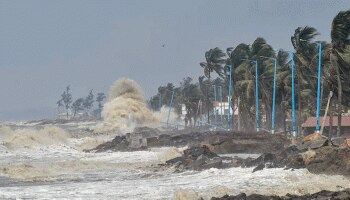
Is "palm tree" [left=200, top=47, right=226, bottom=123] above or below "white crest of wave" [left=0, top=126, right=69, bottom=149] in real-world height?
above

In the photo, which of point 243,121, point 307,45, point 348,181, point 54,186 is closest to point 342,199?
point 348,181

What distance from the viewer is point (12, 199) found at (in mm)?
20266

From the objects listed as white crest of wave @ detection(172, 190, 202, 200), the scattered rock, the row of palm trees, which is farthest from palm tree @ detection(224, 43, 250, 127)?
white crest of wave @ detection(172, 190, 202, 200)

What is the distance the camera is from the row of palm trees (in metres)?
44.9

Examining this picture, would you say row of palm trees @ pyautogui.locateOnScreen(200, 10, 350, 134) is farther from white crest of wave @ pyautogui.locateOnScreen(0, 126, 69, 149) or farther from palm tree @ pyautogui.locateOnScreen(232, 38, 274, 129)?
white crest of wave @ pyautogui.locateOnScreen(0, 126, 69, 149)

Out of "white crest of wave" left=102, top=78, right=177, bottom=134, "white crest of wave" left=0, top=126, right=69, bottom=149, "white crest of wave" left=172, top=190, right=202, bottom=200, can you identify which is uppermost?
"white crest of wave" left=102, top=78, right=177, bottom=134

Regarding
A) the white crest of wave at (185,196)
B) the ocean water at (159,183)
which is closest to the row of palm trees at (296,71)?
the ocean water at (159,183)

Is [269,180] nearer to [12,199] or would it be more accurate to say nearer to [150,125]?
[12,199]

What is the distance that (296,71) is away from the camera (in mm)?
55500

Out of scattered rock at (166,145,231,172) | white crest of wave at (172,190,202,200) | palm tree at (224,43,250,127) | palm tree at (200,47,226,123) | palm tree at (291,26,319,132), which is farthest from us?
palm tree at (200,47,226,123)

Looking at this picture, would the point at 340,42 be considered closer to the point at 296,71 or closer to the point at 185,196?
the point at 296,71

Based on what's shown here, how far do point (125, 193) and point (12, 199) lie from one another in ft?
10.9

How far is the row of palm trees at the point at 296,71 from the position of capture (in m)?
44.9

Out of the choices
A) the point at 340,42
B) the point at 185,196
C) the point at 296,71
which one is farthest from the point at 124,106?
the point at 185,196
